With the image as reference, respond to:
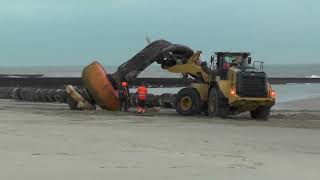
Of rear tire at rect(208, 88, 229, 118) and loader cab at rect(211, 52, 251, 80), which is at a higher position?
loader cab at rect(211, 52, 251, 80)

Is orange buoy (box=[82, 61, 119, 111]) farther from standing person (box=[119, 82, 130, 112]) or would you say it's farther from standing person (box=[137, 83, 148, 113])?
standing person (box=[137, 83, 148, 113])

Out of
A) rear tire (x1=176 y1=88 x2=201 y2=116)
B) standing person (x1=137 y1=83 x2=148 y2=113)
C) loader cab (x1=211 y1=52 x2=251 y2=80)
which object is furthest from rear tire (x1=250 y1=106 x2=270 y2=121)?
standing person (x1=137 y1=83 x2=148 y2=113)

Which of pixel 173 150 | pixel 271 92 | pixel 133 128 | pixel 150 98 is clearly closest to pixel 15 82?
pixel 150 98

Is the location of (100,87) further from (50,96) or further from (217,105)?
(50,96)

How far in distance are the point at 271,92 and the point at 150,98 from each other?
8.36m

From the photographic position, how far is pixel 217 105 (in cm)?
2094

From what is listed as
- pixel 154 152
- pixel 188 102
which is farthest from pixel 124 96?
pixel 154 152

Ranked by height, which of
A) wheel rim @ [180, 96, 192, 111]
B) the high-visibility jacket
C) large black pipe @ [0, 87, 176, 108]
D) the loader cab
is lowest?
large black pipe @ [0, 87, 176, 108]

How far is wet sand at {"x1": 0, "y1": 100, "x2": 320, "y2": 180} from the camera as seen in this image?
8.68 metres

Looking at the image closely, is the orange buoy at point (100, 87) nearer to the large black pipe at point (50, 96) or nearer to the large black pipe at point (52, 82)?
the large black pipe at point (50, 96)

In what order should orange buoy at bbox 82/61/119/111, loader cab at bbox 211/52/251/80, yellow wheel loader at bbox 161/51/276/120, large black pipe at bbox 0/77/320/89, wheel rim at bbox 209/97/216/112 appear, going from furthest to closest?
large black pipe at bbox 0/77/320/89
orange buoy at bbox 82/61/119/111
loader cab at bbox 211/52/251/80
wheel rim at bbox 209/97/216/112
yellow wheel loader at bbox 161/51/276/120

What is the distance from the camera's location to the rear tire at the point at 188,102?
2223cm

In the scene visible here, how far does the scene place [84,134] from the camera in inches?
→ 530

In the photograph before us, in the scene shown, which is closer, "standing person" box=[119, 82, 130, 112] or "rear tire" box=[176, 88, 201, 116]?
"rear tire" box=[176, 88, 201, 116]
